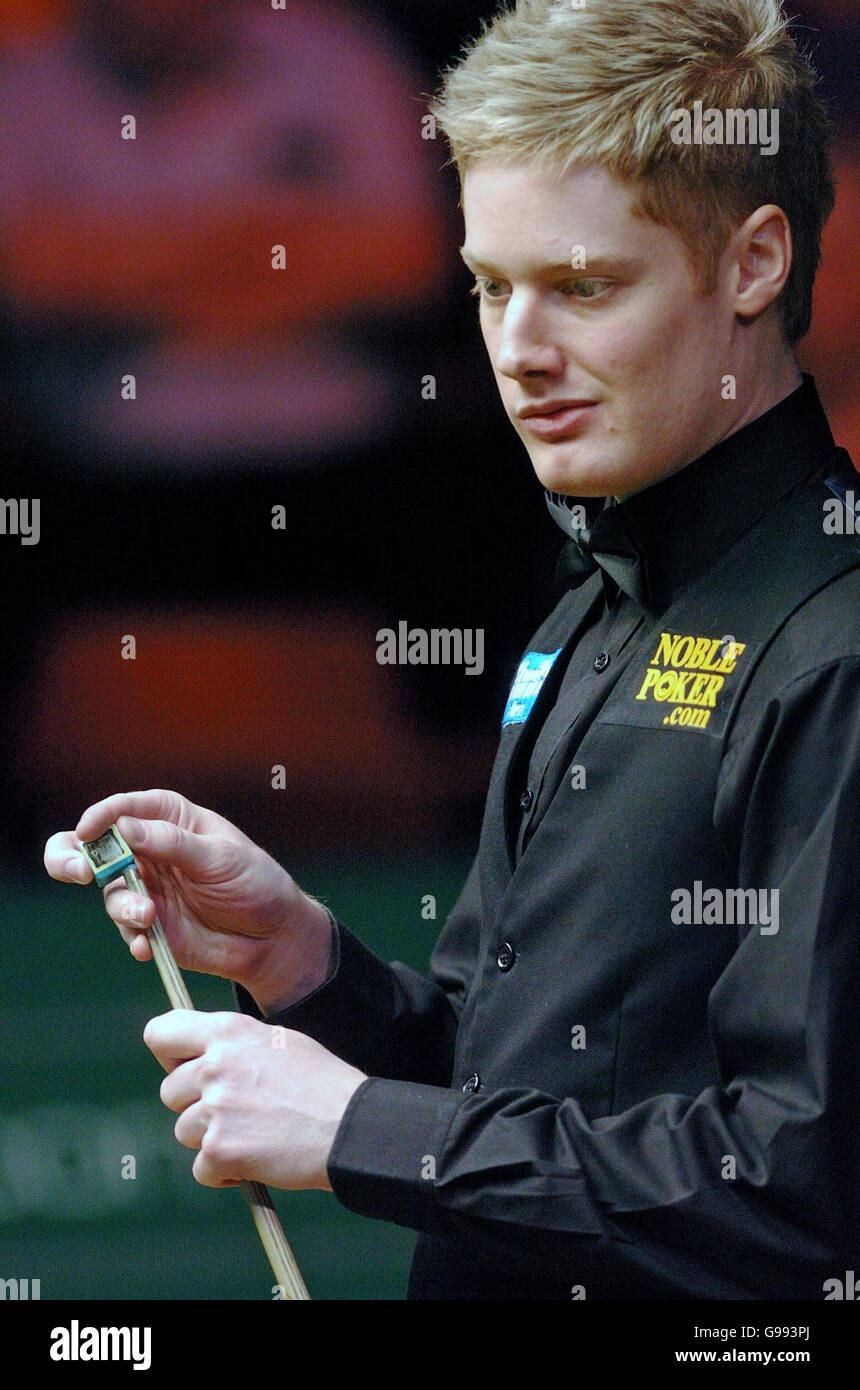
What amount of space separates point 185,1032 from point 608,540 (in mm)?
511

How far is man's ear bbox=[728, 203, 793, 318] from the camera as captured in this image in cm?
134

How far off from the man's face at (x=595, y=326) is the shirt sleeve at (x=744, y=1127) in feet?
0.83

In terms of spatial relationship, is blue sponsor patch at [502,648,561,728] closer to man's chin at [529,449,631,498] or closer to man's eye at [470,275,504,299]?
man's chin at [529,449,631,498]

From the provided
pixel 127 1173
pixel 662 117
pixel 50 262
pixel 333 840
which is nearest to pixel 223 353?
pixel 50 262

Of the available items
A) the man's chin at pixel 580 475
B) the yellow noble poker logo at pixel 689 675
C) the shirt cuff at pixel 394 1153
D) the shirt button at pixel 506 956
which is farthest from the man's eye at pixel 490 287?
the shirt cuff at pixel 394 1153

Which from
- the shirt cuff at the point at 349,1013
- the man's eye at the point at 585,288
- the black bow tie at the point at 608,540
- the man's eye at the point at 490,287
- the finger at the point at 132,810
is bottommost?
the shirt cuff at the point at 349,1013

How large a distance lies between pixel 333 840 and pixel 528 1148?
270cm

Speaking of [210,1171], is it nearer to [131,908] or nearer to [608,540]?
[131,908]

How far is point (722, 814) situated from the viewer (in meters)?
1.26

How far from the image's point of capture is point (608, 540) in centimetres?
146

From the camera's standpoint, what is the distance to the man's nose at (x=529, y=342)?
1343 millimetres

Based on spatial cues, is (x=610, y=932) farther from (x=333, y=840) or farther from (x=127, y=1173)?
(x=333, y=840)

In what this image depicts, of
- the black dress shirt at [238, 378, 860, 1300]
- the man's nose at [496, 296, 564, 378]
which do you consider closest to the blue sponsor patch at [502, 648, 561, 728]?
the black dress shirt at [238, 378, 860, 1300]

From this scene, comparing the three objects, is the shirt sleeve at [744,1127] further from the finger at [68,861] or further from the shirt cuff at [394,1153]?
the finger at [68,861]
